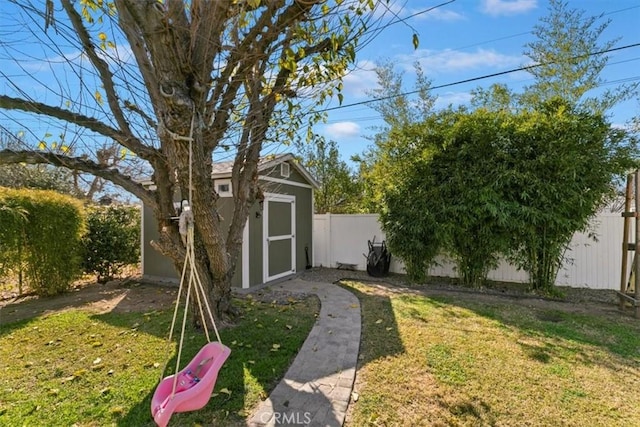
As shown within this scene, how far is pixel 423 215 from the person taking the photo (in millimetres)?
6531

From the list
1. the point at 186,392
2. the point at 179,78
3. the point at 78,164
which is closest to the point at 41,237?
the point at 78,164

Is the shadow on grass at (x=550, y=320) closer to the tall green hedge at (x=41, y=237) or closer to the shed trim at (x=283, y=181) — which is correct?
the shed trim at (x=283, y=181)

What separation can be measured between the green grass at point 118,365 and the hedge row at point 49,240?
6.00 ft

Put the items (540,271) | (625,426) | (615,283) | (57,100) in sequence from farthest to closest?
(615,283), (540,271), (57,100), (625,426)

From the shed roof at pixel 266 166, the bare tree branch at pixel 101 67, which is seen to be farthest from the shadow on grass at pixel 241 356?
the shed roof at pixel 266 166

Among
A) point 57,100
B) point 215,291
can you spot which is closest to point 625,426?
point 215,291

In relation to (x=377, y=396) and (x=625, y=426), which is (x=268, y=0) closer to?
(x=377, y=396)

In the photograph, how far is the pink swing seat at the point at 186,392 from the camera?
1.78m

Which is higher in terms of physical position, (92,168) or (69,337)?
(92,168)

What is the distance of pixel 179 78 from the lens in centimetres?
259

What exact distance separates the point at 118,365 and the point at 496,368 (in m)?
3.67

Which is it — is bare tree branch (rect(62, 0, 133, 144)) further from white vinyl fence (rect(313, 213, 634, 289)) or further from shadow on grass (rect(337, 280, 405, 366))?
white vinyl fence (rect(313, 213, 634, 289))

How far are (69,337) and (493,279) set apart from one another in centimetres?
767

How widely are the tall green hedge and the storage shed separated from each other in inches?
56.4
